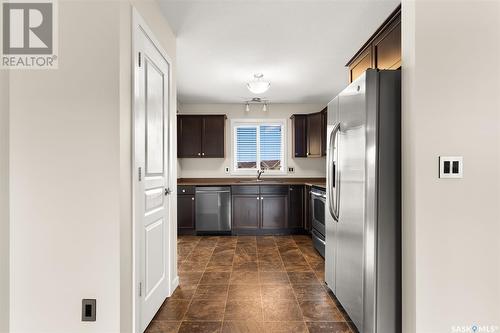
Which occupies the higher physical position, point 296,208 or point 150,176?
point 150,176

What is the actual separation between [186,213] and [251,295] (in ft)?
8.86

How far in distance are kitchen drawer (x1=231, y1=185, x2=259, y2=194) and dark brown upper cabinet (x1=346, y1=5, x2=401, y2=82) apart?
269 cm

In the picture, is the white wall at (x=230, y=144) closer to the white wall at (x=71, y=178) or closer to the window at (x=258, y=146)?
the window at (x=258, y=146)

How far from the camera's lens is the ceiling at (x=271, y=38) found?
233 cm

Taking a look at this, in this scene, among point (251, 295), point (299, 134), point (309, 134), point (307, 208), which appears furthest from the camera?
point (299, 134)

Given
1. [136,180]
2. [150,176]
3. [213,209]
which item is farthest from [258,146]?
[136,180]

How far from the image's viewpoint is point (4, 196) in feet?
5.09

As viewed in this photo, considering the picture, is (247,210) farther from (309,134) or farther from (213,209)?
(309,134)

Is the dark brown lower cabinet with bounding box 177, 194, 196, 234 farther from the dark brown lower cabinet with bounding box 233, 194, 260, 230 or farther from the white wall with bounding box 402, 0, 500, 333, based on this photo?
the white wall with bounding box 402, 0, 500, 333

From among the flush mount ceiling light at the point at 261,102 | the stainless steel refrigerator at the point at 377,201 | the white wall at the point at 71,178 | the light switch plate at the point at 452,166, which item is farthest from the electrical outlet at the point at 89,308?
the flush mount ceiling light at the point at 261,102

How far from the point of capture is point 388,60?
233 centimetres

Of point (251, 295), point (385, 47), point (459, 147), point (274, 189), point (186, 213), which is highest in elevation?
point (385, 47)

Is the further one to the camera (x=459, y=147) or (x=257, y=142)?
(x=257, y=142)

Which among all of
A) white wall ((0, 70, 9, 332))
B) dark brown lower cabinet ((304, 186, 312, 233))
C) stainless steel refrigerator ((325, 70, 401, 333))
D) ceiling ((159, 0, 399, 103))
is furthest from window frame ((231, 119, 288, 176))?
white wall ((0, 70, 9, 332))
